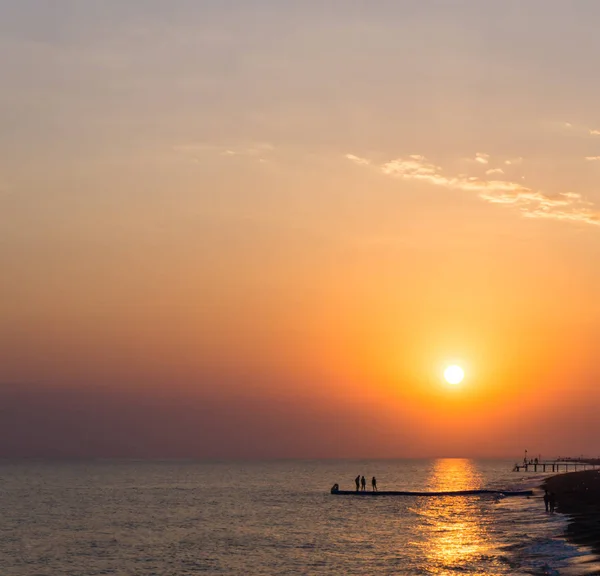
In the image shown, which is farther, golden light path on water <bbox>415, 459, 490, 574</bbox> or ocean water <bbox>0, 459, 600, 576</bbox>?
golden light path on water <bbox>415, 459, 490, 574</bbox>

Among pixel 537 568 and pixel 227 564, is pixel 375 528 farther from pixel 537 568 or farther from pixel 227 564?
pixel 537 568

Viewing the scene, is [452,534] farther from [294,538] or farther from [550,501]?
[550,501]

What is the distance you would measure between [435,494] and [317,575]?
222 ft

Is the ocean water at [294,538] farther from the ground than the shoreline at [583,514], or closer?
closer

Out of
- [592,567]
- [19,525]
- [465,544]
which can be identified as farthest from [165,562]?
[19,525]

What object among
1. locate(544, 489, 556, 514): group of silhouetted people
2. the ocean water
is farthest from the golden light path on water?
locate(544, 489, 556, 514): group of silhouetted people

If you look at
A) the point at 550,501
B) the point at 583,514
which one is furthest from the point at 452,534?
the point at 550,501

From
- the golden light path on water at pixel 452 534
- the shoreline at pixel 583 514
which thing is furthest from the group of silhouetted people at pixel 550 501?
the golden light path on water at pixel 452 534

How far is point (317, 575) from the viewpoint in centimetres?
4594

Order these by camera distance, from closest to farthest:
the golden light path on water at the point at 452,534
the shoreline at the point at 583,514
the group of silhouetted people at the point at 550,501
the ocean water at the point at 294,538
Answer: the ocean water at the point at 294,538 < the golden light path on water at the point at 452,534 < the shoreline at the point at 583,514 < the group of silhouetted people at the point at 550,501

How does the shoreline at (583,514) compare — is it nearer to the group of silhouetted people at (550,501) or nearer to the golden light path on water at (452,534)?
the group of silhouetted people at (550,501)

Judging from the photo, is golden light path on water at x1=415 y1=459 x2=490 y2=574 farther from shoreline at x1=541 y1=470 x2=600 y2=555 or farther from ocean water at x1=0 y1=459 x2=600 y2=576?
shoreline at x1=541 y1=470 x2=600 y2=555

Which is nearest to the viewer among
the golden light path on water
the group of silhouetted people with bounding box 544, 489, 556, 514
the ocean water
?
the ocean water

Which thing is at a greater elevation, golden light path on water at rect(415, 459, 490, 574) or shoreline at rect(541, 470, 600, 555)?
shoreline at rect(541, 470, 600, 555)
